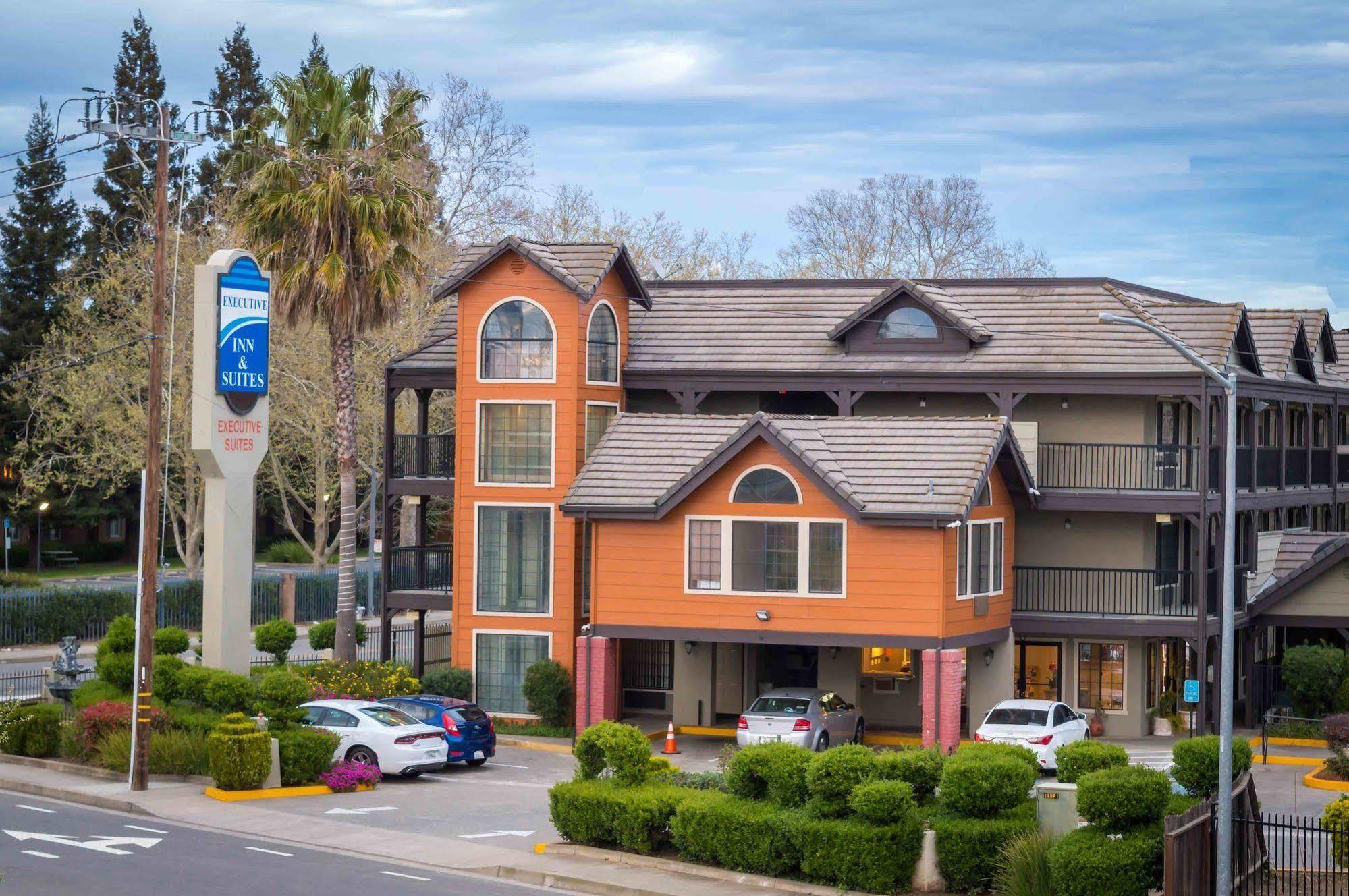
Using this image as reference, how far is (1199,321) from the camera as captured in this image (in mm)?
37938

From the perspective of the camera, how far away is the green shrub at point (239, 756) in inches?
1119

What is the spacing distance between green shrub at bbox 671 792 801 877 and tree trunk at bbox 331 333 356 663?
19.2 metres

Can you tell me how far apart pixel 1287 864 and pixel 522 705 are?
19144 mm

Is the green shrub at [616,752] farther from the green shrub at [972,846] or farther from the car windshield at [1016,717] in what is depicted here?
the car windshield at [1016,717]

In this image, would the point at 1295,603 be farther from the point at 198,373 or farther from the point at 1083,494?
the point at 198,373

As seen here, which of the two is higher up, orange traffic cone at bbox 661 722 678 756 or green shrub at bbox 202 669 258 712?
green shrub at bbox 202 669 258 712

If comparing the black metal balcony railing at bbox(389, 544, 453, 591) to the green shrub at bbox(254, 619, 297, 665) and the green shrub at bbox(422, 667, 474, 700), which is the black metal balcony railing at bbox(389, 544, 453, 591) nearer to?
→ the green shrub at bbox(254, 619, 297, 665)

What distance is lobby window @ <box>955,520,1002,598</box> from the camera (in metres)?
34.0

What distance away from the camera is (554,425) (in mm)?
38250

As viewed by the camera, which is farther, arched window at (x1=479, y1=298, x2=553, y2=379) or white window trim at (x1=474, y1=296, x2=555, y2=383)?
arched window at (x1=479, y1=298, x2=553, y2=379)

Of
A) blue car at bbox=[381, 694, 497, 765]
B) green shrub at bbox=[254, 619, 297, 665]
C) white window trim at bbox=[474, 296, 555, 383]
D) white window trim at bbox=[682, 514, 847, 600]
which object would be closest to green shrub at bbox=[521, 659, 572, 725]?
blue car at bbox=[381, 694, 497, 765]

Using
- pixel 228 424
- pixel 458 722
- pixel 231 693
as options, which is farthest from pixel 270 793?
pixel 228 424

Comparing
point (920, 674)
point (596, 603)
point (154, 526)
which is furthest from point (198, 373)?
point (920, 674)

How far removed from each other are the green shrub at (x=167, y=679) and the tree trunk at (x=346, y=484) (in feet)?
28.9
